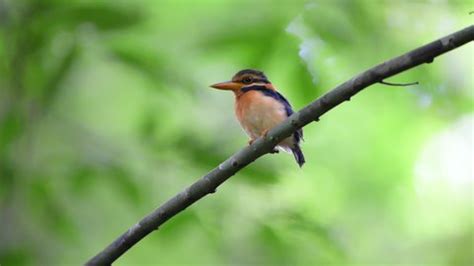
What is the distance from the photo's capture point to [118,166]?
147 inches

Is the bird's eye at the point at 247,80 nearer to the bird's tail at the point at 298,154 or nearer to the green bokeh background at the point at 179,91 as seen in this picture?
the green bokeh background at the point at 179,91

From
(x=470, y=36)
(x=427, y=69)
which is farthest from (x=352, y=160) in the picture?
(x=470, y=36)

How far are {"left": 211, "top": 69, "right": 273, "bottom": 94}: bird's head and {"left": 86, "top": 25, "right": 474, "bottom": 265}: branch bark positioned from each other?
1626mm

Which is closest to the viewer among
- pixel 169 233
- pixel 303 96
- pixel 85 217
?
pixel 303 96

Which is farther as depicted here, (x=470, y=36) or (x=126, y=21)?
(x=126, y=21)

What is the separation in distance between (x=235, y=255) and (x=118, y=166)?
1.52 meters

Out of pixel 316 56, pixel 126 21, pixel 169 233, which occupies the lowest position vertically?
pixel 169 233

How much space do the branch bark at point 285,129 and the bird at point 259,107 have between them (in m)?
1.05

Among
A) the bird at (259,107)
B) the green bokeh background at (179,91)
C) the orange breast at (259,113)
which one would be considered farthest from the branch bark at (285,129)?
the orange breast at (259,113)

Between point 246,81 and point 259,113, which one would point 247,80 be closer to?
point 246,81

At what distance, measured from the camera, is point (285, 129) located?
99.4 inches

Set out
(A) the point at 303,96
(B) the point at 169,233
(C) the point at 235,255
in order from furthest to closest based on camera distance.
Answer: (C) the point at 235,255
(B) the point at 169,233
(A) the point at 303,96

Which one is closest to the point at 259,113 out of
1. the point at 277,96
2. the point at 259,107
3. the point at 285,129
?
the point at 259,107

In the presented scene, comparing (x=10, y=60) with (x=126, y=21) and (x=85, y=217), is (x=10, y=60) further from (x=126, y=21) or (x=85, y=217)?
(x=85, y=217)
